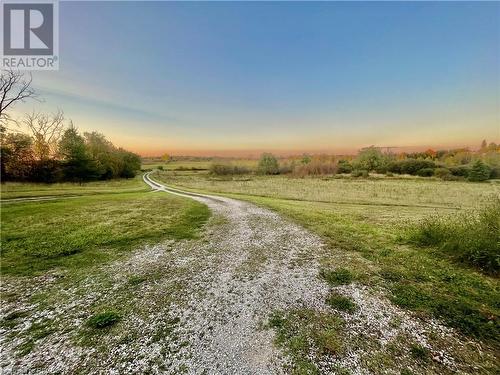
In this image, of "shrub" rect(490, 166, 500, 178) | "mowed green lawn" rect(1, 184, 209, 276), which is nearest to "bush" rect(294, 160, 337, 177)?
"shrub" rect(490, 166, 500, 178)

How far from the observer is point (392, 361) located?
3291mm

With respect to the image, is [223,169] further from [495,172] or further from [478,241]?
[495,172]

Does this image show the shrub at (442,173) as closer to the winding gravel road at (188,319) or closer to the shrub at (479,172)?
the shrub at (479,172)

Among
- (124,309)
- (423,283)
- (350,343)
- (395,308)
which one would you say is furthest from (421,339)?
(124,309)

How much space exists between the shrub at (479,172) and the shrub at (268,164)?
2280 inches

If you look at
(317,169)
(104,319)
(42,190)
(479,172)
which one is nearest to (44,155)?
(42,190)

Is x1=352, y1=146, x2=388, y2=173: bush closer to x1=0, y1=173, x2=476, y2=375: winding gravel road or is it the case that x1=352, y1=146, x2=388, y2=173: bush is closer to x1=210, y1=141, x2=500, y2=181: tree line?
x1=210, y1=141, x2=500, y2=181: tree line

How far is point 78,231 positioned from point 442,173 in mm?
82527

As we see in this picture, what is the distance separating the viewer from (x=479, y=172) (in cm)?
5522

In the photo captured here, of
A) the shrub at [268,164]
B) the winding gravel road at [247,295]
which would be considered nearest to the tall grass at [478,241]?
the winding gravel road at [247,295]

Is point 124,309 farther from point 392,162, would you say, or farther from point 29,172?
point 392,162

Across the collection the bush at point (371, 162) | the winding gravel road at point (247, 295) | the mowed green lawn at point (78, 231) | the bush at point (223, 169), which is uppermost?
the bush at point (371, 162)

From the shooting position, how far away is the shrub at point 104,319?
418cm

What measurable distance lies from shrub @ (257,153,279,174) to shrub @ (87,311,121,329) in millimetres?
84781
